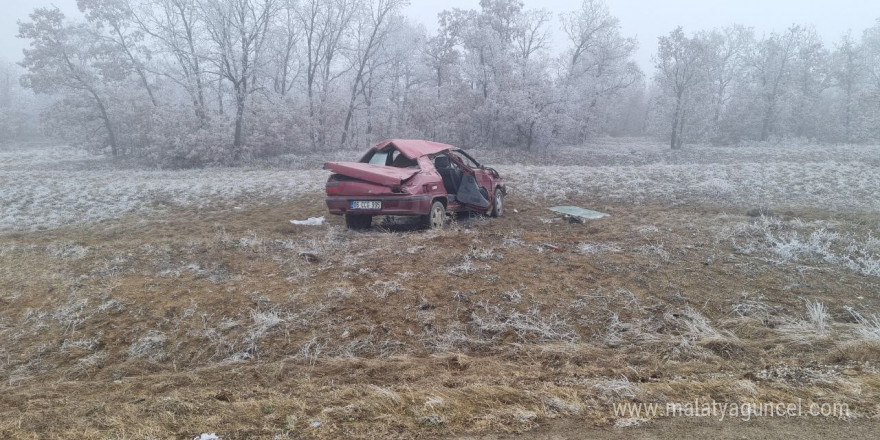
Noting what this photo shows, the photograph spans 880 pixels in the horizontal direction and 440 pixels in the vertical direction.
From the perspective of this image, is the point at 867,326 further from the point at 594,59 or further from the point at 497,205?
the point at 594,59

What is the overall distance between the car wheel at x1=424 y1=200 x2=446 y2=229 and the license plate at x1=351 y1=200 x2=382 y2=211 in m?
0.92

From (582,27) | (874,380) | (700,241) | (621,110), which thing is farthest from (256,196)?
(621,110)

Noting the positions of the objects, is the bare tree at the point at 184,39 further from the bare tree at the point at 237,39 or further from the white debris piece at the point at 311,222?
the white debris piece at the point at 311,222

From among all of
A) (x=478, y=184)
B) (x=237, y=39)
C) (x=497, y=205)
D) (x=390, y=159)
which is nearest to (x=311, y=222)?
(x=390, y=159)

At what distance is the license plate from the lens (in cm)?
713

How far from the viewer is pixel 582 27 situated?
33875 mm

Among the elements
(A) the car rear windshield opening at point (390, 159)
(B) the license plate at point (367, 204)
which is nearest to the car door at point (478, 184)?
(A) the car rear windshield opening at point (390, 159)

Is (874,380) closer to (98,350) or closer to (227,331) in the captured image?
(227,331)

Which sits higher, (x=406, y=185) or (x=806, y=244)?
(x=406, y=185)

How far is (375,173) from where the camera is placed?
7070mm

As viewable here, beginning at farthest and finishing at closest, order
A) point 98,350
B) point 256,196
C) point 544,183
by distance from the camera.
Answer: point 544,183, point 256,196, point 98,350

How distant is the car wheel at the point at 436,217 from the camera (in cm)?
764

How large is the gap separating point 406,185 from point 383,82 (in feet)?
82.8

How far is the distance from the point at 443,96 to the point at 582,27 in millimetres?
13530
